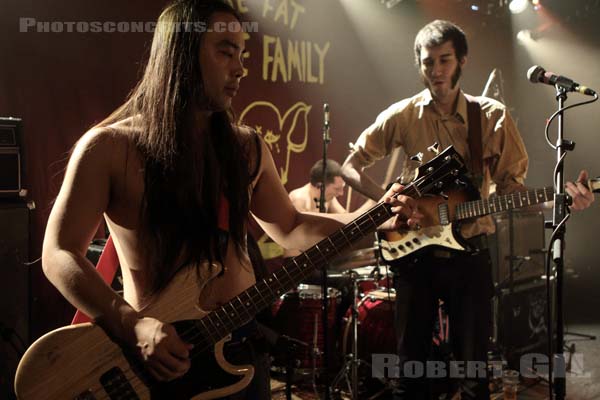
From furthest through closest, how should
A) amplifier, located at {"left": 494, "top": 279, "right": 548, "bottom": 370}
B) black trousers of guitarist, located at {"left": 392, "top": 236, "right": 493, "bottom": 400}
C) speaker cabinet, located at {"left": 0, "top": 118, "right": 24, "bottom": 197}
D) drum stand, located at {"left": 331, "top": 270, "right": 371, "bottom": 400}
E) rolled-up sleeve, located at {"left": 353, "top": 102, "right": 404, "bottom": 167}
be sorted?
amplifier, located at {"left": 494, "top": 279, "right": 548, "bottom": 370} → drum stand, located at {"left": 331, "top": 270, "right": 371, "bottom": 400} → speaker cabinet, located at {"left": 0, "top": 118, "right": 24, "bottom": 197} → rolled-up sleeve, located at {"left": 353, "top": 102, "right": 404, "bottom": 167} → black trousers of guitarist, located at {"left": 392, "top": 236, "right": 493, "bottom": 400}

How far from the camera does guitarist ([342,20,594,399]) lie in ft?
10.6

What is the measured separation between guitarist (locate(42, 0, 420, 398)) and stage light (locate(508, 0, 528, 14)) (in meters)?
5.29

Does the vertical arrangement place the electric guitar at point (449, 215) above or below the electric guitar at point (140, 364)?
above

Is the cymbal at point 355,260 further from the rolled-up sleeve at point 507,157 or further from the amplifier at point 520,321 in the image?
the rolled-up sleeve at point 507,157

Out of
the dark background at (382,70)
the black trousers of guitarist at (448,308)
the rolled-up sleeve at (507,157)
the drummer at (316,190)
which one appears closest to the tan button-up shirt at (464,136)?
the rolled-up sleeve at (507,157)

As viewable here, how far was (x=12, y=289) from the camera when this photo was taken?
12.8 ft

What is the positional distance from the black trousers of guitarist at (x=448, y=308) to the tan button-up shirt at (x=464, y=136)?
0.75 feet

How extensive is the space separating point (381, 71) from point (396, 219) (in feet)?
17.0

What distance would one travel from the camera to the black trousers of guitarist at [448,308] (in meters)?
3.20

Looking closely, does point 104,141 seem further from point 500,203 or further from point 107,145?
point 500,203

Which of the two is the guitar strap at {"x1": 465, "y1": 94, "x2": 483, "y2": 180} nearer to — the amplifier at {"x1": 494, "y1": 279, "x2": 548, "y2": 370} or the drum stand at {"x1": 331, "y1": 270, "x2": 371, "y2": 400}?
the drum stand at {"x1": 331, "y1": 270, "x2": 371, "y2": 400}

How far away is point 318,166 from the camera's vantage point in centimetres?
650

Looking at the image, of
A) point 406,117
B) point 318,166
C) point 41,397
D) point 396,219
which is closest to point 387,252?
point 406,117

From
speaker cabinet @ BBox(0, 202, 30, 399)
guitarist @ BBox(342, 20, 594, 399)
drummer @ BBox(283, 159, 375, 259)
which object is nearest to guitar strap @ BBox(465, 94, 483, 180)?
guitarist @ BBox(342, 20, 594, 399)
